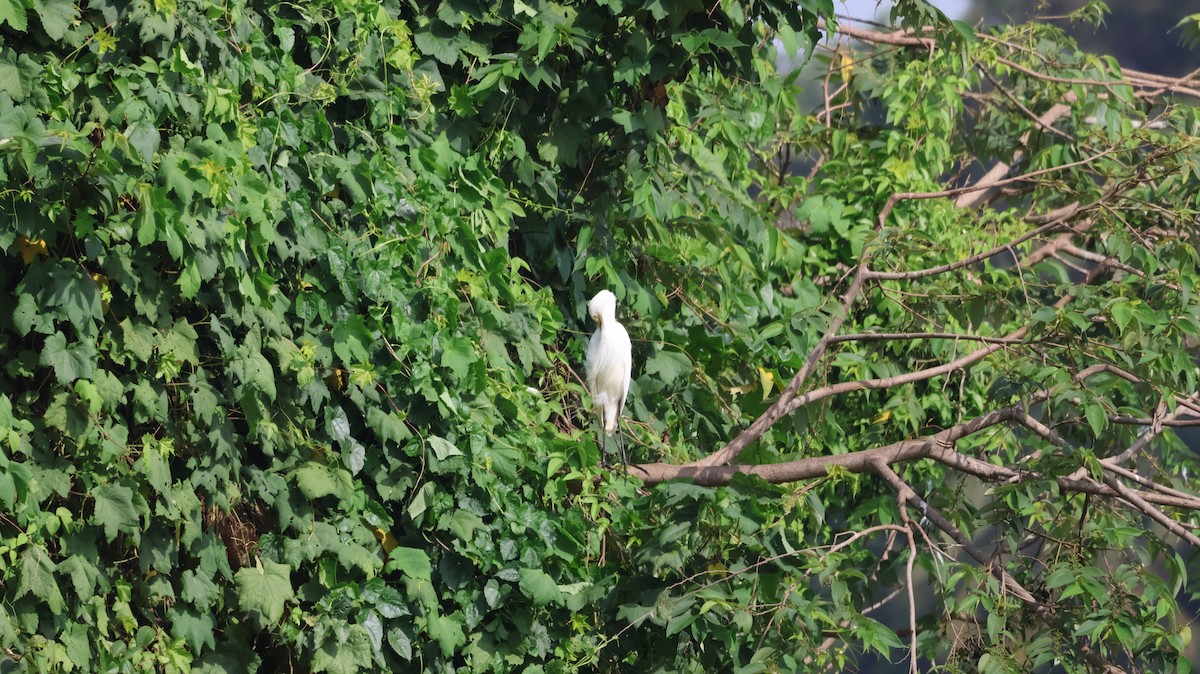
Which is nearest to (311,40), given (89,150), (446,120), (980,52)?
(446,120)

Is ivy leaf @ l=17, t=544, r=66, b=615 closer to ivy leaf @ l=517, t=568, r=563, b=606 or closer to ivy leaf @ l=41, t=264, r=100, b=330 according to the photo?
ivy leaf @ l=41, t=264, r=100, b=330

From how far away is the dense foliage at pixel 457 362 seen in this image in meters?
2.45

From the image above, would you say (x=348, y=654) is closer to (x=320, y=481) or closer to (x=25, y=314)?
(x=320, y=481)

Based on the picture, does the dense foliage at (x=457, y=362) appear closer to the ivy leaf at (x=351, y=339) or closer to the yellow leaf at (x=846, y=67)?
the ivy leaf at (x=351, y=339)

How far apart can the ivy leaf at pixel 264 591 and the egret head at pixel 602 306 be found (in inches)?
46.8

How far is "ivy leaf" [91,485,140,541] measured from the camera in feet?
7.97

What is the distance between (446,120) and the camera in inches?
137

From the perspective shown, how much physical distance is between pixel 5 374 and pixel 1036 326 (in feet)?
7.71

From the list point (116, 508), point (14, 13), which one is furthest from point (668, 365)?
point (14, 13)

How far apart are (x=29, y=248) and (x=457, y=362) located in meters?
1.00

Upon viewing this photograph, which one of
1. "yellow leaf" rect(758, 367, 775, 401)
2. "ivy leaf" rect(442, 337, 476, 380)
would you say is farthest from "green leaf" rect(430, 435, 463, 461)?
"yellow leaf" rect(758, 367, 775, 401)

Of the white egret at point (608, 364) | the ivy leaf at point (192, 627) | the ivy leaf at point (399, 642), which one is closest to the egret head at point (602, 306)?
the white egret at point (608, 364)

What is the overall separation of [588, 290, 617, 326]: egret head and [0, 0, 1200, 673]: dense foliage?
0.16 m

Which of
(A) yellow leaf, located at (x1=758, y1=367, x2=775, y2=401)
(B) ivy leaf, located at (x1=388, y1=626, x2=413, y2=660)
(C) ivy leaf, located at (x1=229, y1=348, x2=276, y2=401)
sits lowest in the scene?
(A) yellow leaf, located at (x1=758, y1=367, x2=775, y2=401)
